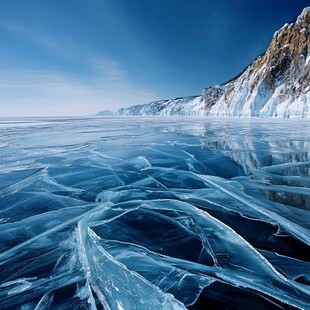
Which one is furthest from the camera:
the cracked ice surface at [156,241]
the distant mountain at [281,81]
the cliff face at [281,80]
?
the cliff face at [281,80]

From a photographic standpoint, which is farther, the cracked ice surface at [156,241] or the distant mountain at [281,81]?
the distant mountain at [281,81]

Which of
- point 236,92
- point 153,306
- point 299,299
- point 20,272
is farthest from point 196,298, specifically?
point 236,92

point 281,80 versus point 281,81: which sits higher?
point 281,80

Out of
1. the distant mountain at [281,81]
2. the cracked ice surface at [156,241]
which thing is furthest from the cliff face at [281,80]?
the cracked ice surface at [156,241]

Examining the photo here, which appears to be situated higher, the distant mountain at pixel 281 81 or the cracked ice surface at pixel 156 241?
the distant mountain at pixel 281 81

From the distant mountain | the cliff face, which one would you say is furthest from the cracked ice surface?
the cliff face

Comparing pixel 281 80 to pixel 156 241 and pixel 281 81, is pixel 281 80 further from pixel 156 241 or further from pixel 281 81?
pixel 156 241

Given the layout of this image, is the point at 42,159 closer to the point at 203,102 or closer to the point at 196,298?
the point at 196,298

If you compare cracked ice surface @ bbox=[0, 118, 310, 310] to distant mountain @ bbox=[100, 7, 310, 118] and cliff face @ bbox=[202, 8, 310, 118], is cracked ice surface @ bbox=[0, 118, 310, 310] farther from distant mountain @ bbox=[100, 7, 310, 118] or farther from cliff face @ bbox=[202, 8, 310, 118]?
cliff face @ bbox=[202, 8, 310, 118]

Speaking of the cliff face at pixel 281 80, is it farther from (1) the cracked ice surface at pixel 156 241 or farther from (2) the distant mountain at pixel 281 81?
(1) the cracked ice surface at pixel 156 241

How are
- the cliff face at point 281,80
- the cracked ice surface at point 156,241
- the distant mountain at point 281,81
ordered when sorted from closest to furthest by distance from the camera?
the cracked ice surface at point 156,241 → the distant mountain at point 281,81 → the cliff face at point 281,80

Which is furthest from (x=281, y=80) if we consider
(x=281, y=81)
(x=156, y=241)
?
(x=156, y=241)

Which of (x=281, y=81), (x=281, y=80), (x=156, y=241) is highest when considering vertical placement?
(x=281, y=80)

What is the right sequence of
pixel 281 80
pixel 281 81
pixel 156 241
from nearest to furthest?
pixel 156 241
pixel 281 81
pixel 281 80
